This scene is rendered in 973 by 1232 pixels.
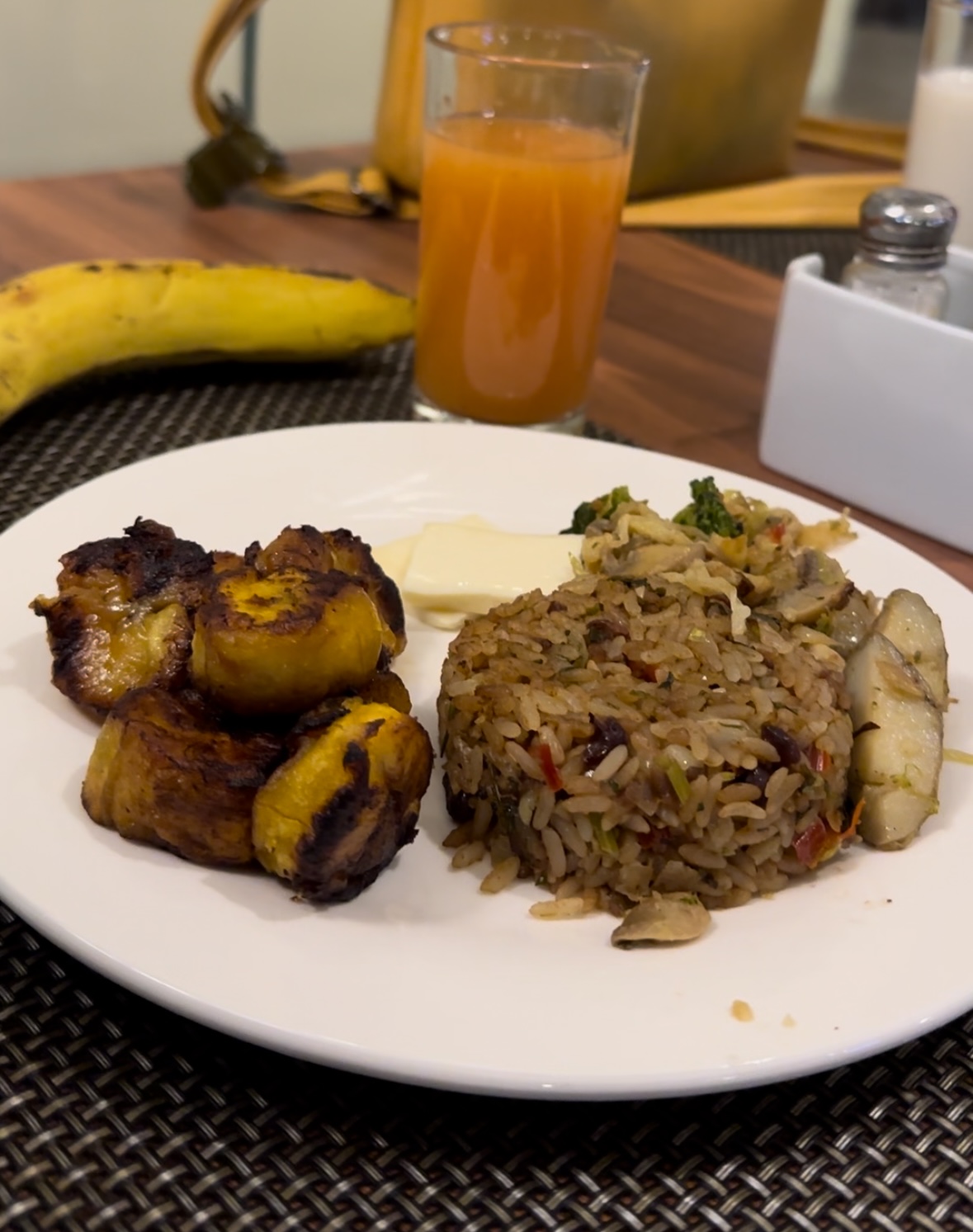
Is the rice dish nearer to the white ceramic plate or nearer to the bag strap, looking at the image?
the white ceramic plate

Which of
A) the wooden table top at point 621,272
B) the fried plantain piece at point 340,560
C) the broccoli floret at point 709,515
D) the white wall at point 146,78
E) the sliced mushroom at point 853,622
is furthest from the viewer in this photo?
the white wall at point 146,78

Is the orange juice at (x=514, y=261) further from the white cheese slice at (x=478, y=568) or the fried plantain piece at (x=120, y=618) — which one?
the fried plantain piece at (x=120, y=618)

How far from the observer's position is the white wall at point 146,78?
16.1ft

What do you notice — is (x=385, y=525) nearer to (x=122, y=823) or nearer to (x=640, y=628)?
(x=640, y=628)

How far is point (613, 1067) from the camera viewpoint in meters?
0.94

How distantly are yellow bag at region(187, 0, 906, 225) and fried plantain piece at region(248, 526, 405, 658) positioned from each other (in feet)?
6.16

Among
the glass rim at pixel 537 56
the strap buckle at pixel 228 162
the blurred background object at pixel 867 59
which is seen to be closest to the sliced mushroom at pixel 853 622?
the glass rim at pixel 537 56

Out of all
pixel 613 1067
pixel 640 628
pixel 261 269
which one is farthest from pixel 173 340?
pixel 613 1067

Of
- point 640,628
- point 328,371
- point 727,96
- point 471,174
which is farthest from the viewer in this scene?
point 727,96

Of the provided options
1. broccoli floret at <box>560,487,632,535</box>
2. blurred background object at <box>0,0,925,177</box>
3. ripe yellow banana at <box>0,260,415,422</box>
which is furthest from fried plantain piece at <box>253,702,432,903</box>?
blurred background object at <box>0,0,925,177</box>

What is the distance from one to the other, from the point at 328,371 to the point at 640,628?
47.7 inches

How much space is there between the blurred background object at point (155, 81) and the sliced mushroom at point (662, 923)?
409cm

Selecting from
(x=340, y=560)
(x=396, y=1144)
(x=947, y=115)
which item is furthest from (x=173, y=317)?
(x=947, y=115)

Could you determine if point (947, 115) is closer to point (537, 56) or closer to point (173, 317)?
point (537, 56)
